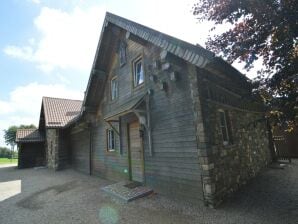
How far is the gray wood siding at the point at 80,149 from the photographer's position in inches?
482

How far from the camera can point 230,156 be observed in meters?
6.27

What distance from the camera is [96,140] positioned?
11.1 meters

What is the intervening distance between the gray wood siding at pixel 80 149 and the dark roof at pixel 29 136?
6645 mm

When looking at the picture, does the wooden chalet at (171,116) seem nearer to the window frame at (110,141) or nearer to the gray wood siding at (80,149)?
the window frame at (110,141)

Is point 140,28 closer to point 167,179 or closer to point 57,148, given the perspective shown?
point 167,179

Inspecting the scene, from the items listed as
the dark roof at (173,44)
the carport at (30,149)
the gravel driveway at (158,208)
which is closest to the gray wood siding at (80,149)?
the gravel driveway at (158,208)

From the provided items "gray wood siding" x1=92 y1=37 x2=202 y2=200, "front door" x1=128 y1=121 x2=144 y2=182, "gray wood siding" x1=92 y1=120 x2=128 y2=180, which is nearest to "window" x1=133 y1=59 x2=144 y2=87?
"gray wood siding" x1=92 y1=37 x2=202 y2=200

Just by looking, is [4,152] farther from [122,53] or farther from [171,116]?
[171,116]

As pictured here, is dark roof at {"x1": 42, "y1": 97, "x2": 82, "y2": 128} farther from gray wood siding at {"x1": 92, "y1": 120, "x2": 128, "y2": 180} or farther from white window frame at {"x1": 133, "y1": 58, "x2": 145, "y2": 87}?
white window frame at {"x1": 133, "y1": 58, "x2": 145, "y2": 87}

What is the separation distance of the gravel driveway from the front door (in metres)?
1.39

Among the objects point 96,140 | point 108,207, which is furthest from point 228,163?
point 96,140

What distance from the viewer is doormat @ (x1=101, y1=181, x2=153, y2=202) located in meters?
6.33

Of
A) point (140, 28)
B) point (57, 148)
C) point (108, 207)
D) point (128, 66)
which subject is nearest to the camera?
point (108, 207)

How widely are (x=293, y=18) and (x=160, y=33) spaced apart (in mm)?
3334
